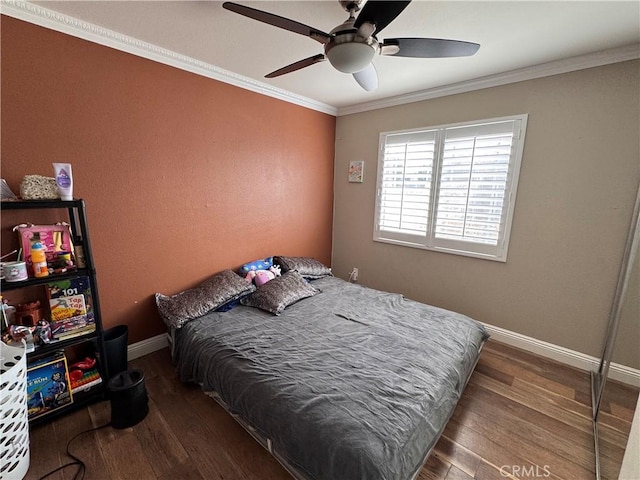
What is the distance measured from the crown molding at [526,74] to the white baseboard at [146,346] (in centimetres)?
328

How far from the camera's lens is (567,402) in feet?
6.27

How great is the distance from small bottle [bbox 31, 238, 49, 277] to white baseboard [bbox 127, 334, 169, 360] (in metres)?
0.95

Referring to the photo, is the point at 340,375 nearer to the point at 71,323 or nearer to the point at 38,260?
the point at 71,323

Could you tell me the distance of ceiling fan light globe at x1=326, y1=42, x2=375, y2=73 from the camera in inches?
52.3

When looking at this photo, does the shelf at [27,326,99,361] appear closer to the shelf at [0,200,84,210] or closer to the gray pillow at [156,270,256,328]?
the gray pillow at [156,270,256,328]

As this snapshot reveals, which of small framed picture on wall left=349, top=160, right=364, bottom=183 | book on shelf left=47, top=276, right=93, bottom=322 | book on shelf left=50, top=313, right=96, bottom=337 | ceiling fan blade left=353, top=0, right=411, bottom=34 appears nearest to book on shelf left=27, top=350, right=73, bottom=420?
book on shelf left=50, top=313, right=96, bottom=337

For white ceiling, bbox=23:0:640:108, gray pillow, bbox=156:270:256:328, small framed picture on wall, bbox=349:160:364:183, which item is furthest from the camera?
small framed picture on wall, bbox=349:160:364:183

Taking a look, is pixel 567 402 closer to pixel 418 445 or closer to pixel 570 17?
pixel 418 445

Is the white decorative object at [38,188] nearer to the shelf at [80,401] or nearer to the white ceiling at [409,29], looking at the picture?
the white ceiling at [409,29]

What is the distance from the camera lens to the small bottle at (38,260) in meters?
1.55

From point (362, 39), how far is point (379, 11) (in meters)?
0.17

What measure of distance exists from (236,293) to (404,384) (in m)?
1.54

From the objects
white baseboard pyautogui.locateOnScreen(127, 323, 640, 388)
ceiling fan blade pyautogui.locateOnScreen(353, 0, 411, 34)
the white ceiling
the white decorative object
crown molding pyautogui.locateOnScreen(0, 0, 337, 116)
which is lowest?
white baseboard pyautogui.locateOnScreen(127, 323, 640, 388)

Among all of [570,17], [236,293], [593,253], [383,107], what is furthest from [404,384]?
[383,107]
